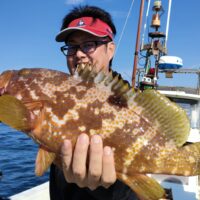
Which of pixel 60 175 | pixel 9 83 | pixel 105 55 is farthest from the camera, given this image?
pixel 105 55

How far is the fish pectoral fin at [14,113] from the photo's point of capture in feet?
7.82

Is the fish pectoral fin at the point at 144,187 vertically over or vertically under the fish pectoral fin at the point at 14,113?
under

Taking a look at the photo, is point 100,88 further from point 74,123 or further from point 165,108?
point 165,108

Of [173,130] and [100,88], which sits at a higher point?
[100,88]

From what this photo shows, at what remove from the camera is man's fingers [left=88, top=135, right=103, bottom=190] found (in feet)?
7.40

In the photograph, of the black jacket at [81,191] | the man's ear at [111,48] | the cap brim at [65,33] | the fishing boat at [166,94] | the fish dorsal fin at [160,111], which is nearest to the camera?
the fish dorsal fin at [160,111]

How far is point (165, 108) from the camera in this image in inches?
94.0

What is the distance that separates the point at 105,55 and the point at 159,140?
5.44 feet

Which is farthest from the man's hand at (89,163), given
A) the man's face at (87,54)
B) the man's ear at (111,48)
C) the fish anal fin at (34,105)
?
the man's ear at (111,48)

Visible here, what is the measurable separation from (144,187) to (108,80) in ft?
2.93

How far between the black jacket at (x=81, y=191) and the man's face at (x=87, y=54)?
128cm

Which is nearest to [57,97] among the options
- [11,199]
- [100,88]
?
[100,88]

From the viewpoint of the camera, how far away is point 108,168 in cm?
232

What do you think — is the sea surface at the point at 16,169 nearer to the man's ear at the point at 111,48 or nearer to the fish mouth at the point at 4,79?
the man's ear at the point at 111,48
